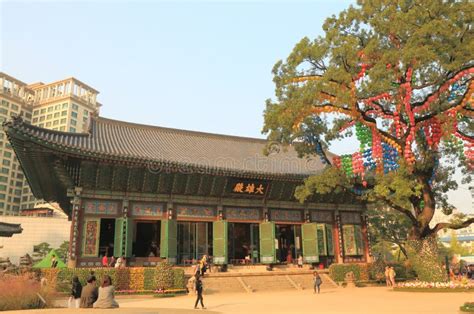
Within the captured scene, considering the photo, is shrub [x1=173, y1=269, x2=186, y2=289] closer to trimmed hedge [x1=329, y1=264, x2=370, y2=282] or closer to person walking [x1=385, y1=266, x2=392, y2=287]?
trimmed hedge [x1=329, y1=264, x2=370, y2=282]

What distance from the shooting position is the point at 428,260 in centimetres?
1549

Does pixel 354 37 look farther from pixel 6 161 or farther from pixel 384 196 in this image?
pixel 6 161

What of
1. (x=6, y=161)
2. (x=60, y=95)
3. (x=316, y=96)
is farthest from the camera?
(x=60, y=95)

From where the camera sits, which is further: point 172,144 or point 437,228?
point 172,144

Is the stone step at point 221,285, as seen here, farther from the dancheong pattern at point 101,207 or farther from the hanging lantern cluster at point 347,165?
the hanging lantern cluster at point 347,165

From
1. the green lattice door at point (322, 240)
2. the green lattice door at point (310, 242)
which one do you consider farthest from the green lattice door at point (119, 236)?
the green lattice door at point (322, 240)

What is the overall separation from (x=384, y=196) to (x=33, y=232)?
155ft

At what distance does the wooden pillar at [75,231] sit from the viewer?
17.3m

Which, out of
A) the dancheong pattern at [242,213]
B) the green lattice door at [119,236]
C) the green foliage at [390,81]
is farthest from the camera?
the dancheong pattern at [242,213]

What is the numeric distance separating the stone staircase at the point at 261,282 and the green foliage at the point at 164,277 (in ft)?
6.08

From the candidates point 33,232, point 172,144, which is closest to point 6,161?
point 33,232

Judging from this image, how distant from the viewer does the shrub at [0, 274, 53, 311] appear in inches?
361

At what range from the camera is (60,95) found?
289 ft

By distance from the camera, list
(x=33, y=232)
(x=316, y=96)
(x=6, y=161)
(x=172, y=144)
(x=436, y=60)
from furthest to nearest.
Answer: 1. (x=6, y=161)
2. (x=33, y=232)
3. (x=172, y=144)
4. (x=316, y=96)
5. (x=436, y=60)
